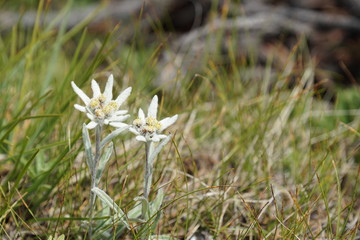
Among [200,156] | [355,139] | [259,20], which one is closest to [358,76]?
[259,20]

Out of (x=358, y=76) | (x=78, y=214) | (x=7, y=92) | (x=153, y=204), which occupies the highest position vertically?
(x=7, y=92)

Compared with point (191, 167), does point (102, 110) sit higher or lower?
higher

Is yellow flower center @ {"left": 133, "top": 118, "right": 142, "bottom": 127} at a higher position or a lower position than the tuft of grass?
higher

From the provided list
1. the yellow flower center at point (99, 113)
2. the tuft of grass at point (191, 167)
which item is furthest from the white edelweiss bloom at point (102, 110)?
the tuft of grass at point (191, 167)

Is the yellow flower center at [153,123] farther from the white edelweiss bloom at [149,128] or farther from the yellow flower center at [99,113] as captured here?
the yellow flower center at [99,113]

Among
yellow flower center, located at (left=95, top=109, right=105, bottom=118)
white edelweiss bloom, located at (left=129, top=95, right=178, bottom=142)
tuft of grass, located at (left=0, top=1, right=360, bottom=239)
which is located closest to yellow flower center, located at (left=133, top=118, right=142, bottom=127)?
white edelweiss bloom, located at (left=129, top=95, right=178, bottom=142)

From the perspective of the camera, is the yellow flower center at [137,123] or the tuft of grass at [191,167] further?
the tuft of grass at [191,167]

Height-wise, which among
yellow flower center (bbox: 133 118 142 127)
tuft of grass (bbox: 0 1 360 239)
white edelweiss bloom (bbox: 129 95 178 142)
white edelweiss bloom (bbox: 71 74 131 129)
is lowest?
tuft of grass (bbox: 0 1 360 239)

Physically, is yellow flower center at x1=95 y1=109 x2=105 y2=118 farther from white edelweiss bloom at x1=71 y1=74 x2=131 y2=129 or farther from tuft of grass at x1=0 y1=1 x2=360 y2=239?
tuft of grass at x1=0 y1=1 x2=360 y2=239

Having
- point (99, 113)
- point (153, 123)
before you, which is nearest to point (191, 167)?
point (153, 123)

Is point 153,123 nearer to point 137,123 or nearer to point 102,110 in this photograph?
point 137,123

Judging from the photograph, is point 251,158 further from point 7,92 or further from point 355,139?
point 7,92
